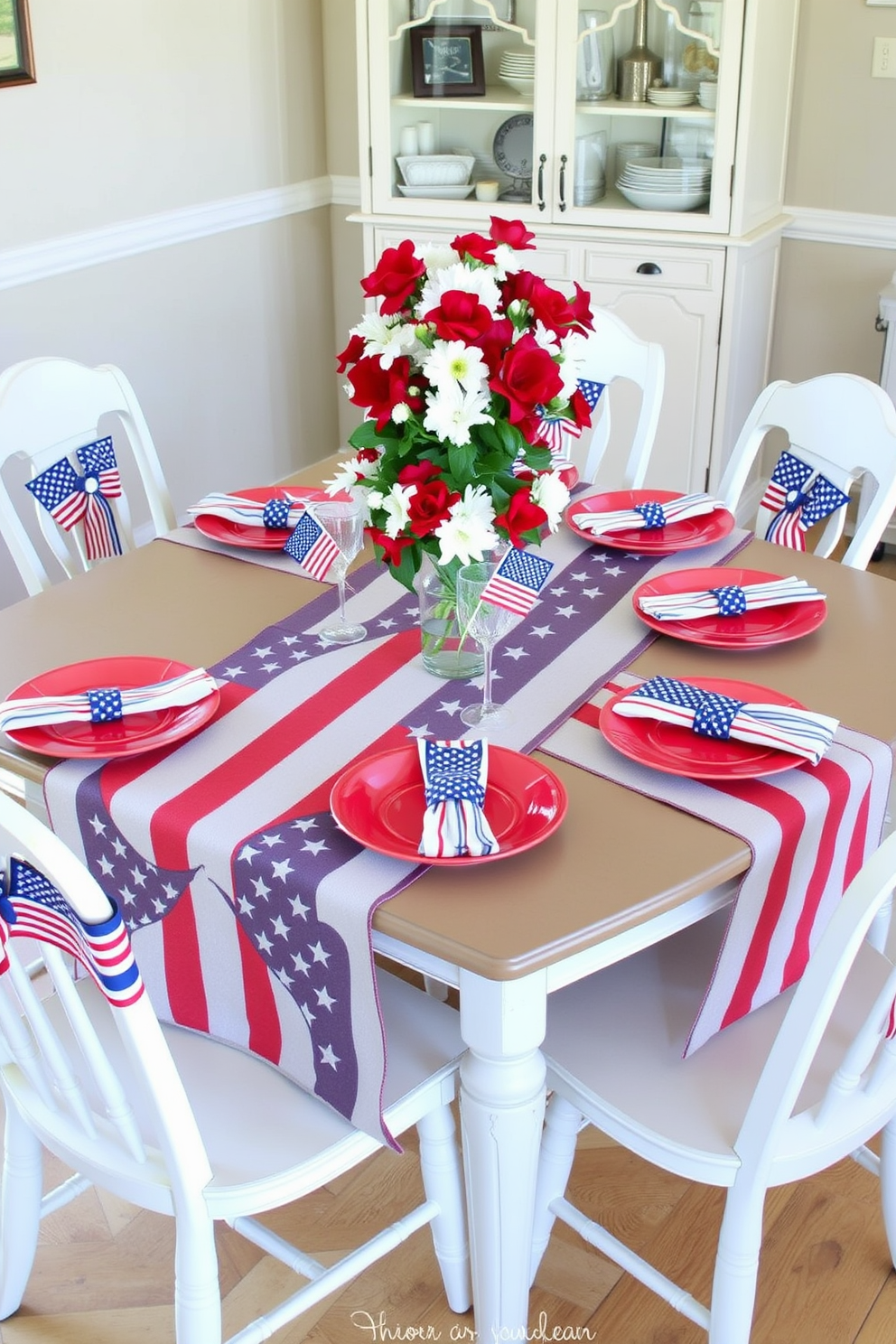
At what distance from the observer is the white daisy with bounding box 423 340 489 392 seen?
145 cm

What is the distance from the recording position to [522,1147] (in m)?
1.38

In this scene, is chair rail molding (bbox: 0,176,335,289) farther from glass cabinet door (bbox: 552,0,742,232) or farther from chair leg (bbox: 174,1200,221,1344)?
chair leg (bbox: 174,1200,221,1344)

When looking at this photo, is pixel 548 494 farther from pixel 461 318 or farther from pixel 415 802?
pixel 415 802

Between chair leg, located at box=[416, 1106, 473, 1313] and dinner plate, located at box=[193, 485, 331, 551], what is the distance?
2.83 ft

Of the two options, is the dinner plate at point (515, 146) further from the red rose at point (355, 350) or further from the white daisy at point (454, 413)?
the white daisy at point (454, 413)

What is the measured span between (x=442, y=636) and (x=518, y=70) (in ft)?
7.61

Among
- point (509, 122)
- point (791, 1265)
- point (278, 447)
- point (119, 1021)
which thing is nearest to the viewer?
point (119, 1021)

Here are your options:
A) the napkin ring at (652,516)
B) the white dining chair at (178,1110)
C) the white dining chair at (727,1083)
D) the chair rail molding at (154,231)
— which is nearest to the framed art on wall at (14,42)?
the chair rail molding at (154,231)

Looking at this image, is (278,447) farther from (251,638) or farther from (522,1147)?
(522,1147)

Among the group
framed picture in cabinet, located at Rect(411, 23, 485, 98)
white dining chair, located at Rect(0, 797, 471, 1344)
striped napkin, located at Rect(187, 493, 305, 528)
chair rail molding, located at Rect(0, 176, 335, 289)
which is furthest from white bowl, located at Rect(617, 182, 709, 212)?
white dining chair, located at Rect(0, 797, 471, 1344)

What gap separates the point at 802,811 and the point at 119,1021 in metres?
0.70

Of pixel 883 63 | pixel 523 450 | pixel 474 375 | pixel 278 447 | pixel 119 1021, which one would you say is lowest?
pixel 278 447


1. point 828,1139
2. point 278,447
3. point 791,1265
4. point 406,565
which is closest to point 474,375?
point 406,565

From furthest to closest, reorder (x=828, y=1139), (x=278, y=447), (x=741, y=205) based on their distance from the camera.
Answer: (x=278, y=447) < (x=741, y=205) < (x=828, y=1139)
